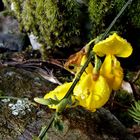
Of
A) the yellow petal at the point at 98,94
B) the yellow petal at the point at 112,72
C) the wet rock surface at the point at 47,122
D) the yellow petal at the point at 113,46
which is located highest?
the yellow petal at the point at 113,46

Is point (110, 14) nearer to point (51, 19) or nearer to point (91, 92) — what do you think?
point (51, 19)

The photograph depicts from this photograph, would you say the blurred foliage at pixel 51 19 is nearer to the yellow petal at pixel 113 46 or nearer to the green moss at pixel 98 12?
the green moss at pixel 98 12

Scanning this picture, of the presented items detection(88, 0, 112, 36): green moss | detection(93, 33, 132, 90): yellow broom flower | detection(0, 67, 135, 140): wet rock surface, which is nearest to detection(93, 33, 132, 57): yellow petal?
detection(93, 33, 132, 90): yellow broom flower

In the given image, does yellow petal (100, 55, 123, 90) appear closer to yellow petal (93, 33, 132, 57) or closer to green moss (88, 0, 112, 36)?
yellow petal (93, 33, 132, 57)

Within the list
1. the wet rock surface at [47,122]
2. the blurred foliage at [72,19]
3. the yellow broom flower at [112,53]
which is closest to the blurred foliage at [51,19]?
the blurred foliage at [72,19]

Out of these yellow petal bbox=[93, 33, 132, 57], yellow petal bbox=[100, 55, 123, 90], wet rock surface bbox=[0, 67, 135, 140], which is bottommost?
wet rock surface bbox=[0, 67, 135, 140]

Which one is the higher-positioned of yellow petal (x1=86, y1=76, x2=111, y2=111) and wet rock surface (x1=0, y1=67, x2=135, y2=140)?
yellow petal (x1=86, y1=76, x2=111, y2=111)
